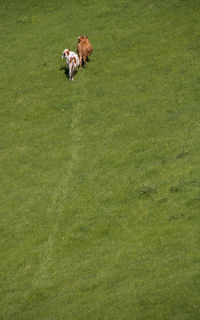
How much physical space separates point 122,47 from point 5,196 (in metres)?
15.9

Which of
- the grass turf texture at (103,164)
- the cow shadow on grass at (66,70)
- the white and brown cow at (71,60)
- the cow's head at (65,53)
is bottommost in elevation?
the grass turf texture at (103,164)

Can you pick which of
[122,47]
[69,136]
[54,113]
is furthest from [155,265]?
[122,47]

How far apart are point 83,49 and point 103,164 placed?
11.0 m

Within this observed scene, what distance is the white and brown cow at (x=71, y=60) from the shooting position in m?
34.8

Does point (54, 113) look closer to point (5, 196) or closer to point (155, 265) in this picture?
point (5, 196)

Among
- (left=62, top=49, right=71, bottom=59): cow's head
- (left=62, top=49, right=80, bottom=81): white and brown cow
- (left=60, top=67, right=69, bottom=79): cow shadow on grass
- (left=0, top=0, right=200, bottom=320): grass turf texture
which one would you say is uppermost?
(left=62, top=49, right=71, bottom=59): cow's head

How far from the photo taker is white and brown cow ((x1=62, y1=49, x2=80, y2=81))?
3481cm

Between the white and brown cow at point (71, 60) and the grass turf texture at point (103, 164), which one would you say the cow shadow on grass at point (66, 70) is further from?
the white and brown cow at point (71, 60)

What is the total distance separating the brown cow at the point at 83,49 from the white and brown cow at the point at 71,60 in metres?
0.90

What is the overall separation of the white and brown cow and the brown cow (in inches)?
35.6

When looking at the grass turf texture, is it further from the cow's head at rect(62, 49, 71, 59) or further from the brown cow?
the cow's head at rect(62, 49, 71, 59)

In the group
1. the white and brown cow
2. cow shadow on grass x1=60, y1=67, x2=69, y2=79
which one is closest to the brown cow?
the white and brown cow

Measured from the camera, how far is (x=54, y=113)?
3328cm

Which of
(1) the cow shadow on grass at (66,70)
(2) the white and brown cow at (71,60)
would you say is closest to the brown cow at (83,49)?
(2) the white and brown cow at (71,60)
